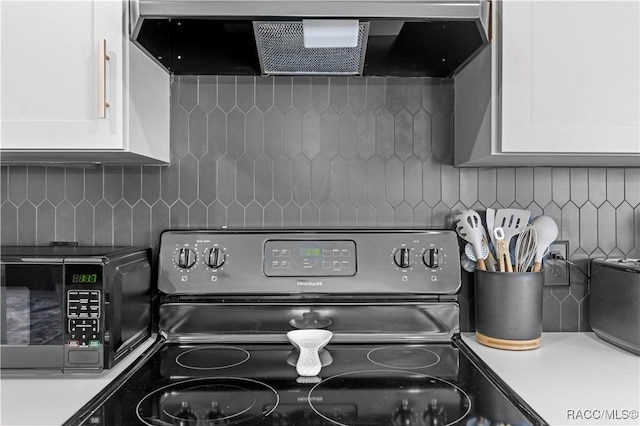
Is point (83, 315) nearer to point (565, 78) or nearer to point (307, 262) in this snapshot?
point (307, 262)

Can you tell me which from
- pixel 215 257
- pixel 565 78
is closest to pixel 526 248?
pixel 565 78

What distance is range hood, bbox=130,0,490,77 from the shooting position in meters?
0.93

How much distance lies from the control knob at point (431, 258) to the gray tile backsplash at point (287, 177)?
0.33 feet

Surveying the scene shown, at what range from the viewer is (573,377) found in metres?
0.94

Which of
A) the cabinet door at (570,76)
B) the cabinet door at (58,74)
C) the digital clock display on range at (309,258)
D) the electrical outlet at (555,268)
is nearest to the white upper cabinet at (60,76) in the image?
the cabinet door at (58,74)

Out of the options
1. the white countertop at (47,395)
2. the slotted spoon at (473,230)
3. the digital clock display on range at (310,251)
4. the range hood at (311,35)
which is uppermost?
the range hood at (311,35)

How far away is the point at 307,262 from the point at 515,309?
20.4 inches

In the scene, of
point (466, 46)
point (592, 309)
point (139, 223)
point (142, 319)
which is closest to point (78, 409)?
point (142, 319)

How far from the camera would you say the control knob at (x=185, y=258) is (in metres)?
1.19

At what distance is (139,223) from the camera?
1269 mm

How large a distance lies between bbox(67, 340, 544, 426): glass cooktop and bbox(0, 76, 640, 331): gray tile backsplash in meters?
0.34

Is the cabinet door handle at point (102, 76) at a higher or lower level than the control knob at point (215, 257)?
higher

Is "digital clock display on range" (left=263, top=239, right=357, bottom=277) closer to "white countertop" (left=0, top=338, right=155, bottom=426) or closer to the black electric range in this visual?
the black electric range

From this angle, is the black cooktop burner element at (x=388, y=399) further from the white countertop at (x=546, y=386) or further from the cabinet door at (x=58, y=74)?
the cabinet door at (x=58, y=74)
